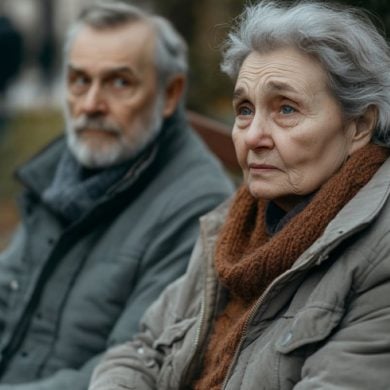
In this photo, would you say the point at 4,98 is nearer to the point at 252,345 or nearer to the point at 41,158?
the point at 41,158

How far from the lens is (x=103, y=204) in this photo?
459 cm

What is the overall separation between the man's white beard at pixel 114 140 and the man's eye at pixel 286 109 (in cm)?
160

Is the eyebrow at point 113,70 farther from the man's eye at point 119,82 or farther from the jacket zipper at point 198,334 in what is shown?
the jacket zipper at point 198,334

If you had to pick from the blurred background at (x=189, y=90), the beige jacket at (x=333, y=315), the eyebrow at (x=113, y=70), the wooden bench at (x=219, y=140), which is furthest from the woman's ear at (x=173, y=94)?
the beige jacket at (x=333, y=315)

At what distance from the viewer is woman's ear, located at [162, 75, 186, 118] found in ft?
16.4

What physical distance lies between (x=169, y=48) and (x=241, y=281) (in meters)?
1.99

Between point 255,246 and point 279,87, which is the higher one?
point 279,87

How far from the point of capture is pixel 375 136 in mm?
3373

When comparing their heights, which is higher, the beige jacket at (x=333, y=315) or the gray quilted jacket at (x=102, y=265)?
the beige jacket at (x=333, y=315)

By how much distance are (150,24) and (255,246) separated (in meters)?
1.86

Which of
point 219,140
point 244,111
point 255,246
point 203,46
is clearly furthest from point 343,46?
point 203,46

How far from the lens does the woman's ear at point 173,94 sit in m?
5.01

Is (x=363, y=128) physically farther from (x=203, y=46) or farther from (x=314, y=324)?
(x=203, y=46)

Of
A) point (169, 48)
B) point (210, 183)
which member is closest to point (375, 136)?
point (210, 183)
